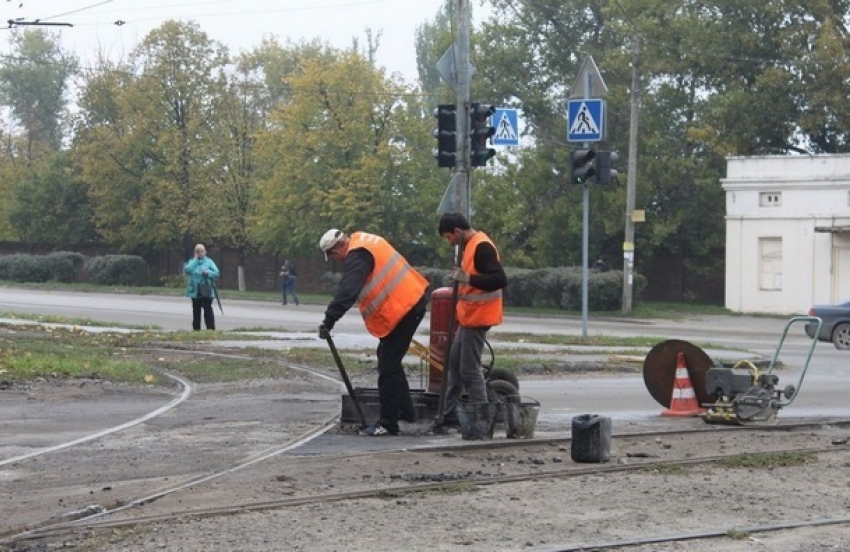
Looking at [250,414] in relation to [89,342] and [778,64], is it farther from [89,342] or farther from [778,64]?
[778,64]

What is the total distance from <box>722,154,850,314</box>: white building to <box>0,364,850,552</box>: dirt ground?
101 feet

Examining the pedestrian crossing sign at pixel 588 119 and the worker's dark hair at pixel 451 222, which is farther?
the pedestrian crossing sign at pixel 588 119

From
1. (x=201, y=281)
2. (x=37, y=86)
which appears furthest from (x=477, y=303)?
(x=37, y=86)

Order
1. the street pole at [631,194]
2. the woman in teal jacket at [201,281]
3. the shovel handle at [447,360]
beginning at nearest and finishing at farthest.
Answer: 1. the shovel handle at [447,360]
2. the woman in teal jacket at [201,281]
3. the street pole at [631,194]

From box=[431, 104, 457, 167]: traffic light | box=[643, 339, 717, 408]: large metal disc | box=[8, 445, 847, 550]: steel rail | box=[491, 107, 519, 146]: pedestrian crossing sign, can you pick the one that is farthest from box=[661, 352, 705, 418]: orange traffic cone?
box=[491, 107, 519, 146]: pedestrian crossing sign

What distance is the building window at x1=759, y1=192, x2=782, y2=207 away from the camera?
4309cm

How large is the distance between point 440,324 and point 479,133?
7979mm

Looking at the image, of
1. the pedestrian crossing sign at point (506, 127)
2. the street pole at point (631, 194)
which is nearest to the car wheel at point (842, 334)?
the pedestrian crossing sign at point (506, 127)

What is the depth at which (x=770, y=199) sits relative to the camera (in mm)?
43344

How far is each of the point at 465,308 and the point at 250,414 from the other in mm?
2996

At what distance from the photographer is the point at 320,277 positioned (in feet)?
192

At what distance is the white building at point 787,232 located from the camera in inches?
1645

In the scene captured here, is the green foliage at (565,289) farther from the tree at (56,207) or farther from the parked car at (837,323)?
the tree at (56,207)

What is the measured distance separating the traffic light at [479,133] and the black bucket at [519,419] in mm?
8995
